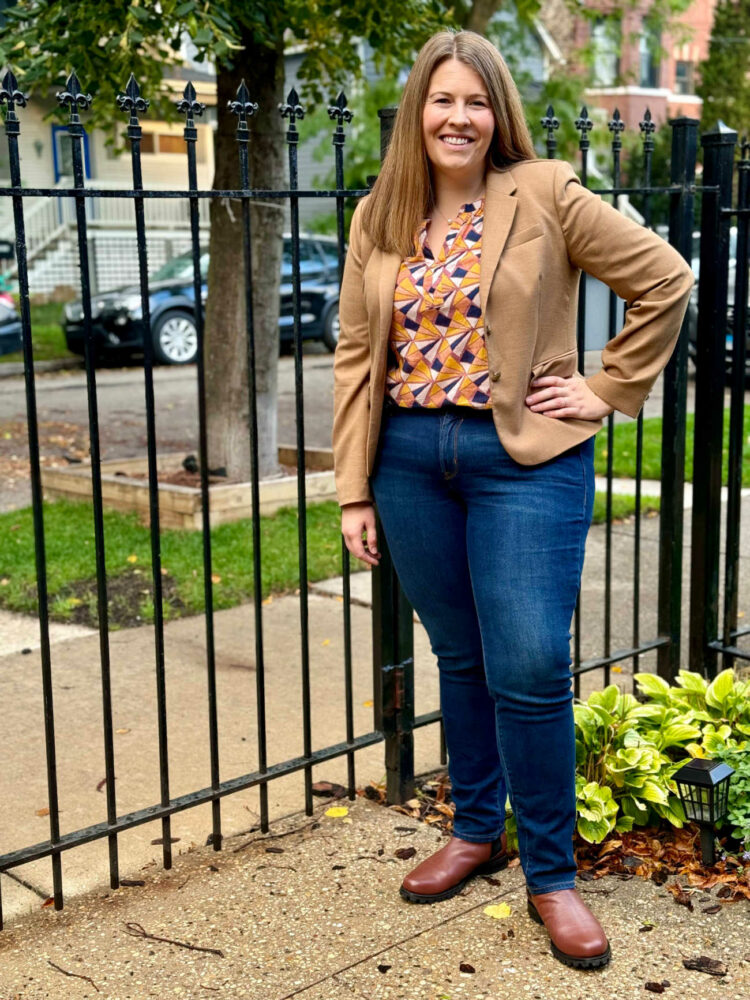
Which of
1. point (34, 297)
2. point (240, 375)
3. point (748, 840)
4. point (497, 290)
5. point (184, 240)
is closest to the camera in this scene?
point (497, 290)

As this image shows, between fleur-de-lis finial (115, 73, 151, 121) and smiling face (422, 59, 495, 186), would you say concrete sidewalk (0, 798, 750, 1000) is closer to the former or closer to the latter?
smiling face (422, 59, 495, 186)

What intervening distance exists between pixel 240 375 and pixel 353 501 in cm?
502

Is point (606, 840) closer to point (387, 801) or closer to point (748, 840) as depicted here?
point (748, 840)

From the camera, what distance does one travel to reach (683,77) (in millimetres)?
36750

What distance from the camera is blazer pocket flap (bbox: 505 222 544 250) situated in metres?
2.65

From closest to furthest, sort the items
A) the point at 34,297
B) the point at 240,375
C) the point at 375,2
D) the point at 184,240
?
the point at 375,2
the point at 240,375
the point at 34,297
the point at 184,240

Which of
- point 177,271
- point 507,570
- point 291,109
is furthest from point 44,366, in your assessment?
point 507,570

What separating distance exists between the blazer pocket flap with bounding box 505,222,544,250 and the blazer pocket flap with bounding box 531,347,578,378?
27cm

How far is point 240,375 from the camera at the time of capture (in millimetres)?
7867

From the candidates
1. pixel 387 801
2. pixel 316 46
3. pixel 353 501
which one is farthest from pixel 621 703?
pixel 316 46

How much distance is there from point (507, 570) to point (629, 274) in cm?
70

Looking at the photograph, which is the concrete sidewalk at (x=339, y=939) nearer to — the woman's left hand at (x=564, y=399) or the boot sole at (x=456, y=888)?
the boot sole at (x=456, y=888)

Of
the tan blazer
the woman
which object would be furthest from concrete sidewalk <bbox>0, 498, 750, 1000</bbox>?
the tan blazer

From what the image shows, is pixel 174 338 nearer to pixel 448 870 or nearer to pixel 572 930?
pixel 448 870
